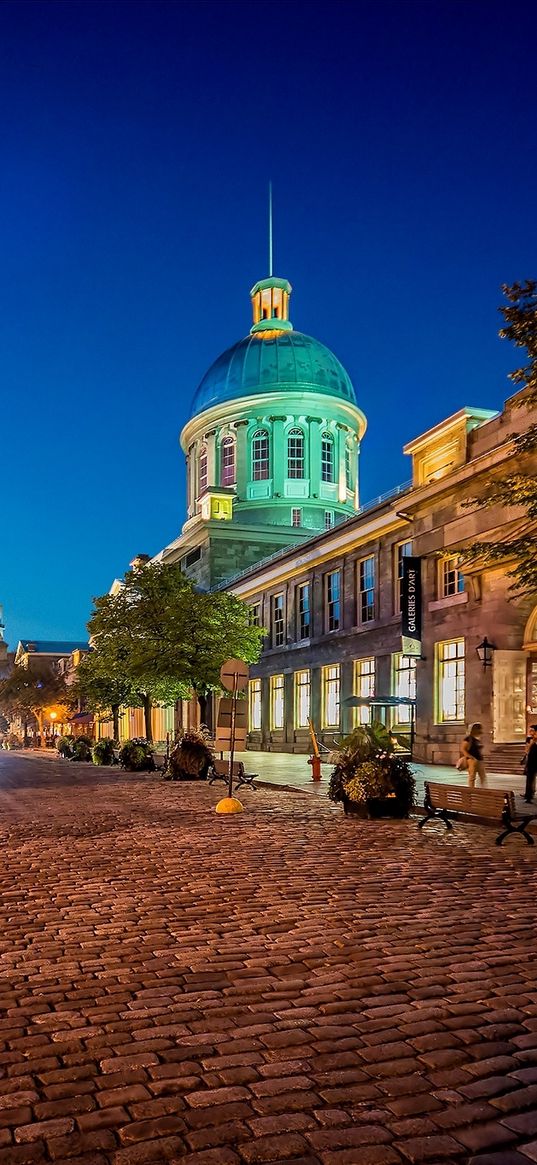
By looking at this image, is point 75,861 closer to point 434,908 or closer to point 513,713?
point 434,908

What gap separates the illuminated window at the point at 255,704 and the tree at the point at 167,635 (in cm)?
897

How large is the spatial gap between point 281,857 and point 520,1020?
21.3 ft

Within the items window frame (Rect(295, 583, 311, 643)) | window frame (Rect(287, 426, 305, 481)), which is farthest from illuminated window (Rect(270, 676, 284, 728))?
window frame (Rect(287, 426, 305, 481))

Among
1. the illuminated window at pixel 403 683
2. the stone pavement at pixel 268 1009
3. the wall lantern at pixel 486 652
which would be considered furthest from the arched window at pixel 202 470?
the stone pavement at pixel 268 1009

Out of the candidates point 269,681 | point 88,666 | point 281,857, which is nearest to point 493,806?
point 281,857

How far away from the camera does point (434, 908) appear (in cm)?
857

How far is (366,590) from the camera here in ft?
132

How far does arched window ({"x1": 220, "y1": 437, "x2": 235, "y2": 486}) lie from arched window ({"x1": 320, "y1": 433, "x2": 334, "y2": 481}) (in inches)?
252

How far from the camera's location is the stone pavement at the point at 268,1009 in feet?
13.0

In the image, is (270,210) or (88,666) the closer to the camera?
(88,666)

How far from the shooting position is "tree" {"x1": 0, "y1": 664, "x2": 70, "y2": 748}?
94.6 meters

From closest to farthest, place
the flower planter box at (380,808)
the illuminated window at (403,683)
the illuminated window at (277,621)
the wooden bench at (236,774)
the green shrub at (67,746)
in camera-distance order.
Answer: the flower planter box at (380,808)
the wooden bench at (236,774)
the illuminated window at (403,683)
the illuminated window at (277,621)
the green shrub at (67,746)

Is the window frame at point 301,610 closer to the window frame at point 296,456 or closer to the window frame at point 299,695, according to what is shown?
the window frame at point 299,695

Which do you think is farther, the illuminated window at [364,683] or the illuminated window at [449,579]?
the illuminated window at [364,683]
